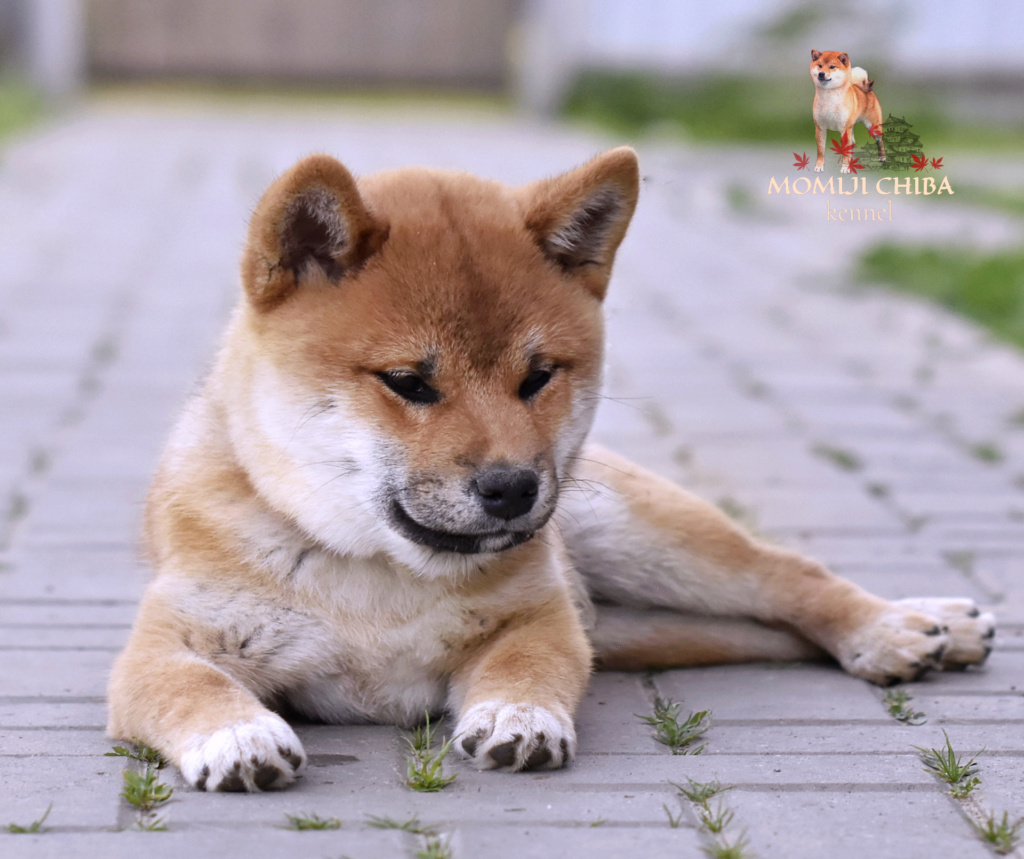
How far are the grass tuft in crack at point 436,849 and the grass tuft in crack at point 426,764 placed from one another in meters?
0.23

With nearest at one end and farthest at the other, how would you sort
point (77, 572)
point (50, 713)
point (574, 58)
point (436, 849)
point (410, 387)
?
point (436, 849)
point (410, 387)
point (50, 713)
point (77, 572)
point (574, 58)

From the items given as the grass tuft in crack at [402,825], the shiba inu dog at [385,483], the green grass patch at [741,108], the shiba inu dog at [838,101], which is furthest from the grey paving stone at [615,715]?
the green grass patch at [741,108]

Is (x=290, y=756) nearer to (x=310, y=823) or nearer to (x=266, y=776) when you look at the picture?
(x=266, y=776)

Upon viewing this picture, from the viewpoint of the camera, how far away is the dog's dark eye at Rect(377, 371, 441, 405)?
2.92 meters

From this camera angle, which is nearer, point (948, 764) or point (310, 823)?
point (310, 823)

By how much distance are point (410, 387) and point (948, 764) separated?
1.35 meters

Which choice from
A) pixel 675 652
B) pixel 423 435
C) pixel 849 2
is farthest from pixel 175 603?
pixel 849 2

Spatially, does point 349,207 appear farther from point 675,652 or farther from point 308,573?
point 675,652

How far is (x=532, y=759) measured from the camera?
2820mm

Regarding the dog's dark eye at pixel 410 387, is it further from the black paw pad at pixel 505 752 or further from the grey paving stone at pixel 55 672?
the grey paving stone at pixel 55 672

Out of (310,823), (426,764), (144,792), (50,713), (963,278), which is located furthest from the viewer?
(963,278)

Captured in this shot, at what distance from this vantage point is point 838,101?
16.5ft

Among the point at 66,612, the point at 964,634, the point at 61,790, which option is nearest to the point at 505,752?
the point at 61,790

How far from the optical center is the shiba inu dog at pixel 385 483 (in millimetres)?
2846
